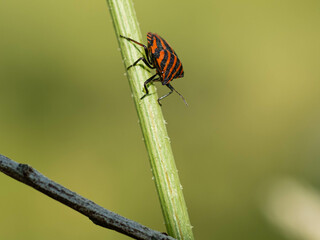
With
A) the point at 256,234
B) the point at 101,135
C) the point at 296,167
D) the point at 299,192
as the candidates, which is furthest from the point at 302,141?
the point at 299,192

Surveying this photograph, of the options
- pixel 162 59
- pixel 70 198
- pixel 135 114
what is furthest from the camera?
pixel 135 114

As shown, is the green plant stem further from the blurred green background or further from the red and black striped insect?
the blurred green background

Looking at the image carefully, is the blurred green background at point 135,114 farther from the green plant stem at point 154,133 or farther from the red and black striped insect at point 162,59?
the green plant stem at point 154,133

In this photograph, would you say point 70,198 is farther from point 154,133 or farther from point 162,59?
point 162,59

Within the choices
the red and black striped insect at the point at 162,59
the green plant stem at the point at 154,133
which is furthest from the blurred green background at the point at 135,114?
the green plant stem at the point at 154,133

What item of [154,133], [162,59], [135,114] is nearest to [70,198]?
[154,133]

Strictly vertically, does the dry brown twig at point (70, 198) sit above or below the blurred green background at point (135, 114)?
below

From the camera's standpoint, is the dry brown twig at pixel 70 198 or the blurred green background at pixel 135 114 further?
the blurred green background at pixel 135 114

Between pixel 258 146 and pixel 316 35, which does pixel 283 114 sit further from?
pixel 316 35
